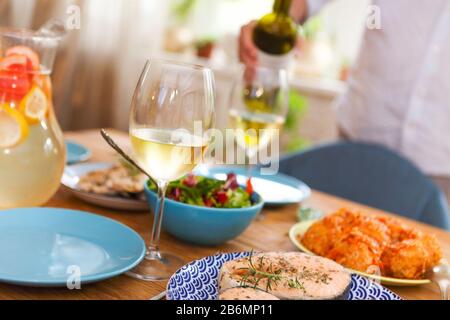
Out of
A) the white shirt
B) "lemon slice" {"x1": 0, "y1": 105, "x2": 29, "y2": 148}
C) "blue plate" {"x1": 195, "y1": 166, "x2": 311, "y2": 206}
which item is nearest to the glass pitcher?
"lemon slice" {"x1": 0, "y1": 105, "x2": 29, "y2": 148}

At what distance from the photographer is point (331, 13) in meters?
3.88

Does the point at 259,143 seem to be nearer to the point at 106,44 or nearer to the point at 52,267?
the point at 52,267

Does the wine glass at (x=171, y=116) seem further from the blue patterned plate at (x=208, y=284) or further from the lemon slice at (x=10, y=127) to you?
the lemon slice at (x=10, y=127)

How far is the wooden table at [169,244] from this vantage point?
74 cm

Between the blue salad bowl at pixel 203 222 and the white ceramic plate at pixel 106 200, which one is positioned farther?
the white ceramic plate at pixel 106 200

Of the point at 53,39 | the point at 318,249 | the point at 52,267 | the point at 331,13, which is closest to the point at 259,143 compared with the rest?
the point at 318,249

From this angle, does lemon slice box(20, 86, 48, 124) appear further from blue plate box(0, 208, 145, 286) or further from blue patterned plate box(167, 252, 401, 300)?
blue patterned plate box(167, 252, 401, 300)

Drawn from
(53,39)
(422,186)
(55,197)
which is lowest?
(422,186)

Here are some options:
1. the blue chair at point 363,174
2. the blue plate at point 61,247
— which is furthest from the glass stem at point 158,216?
the blue chair at point 363,174

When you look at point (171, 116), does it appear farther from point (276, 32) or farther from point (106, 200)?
point (276, 32)

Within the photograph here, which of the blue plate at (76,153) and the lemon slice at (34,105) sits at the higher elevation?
the lemon slice at (34,105)

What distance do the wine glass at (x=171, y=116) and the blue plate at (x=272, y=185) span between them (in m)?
0.46

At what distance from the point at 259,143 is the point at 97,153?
45 cm

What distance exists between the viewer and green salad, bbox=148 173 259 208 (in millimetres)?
1013
